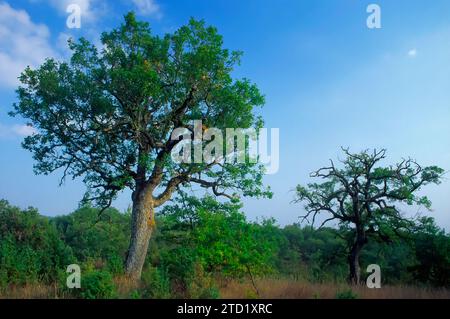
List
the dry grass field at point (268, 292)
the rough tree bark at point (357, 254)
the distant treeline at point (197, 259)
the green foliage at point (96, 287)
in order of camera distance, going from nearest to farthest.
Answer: the green foliage at point (96, 287), the dry grass field at point (268, 292), the distant treeline at point (197, 259), the rough tree bark at point (357, 254)

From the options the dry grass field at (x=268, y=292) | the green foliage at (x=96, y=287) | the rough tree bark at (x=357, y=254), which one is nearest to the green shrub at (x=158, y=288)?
the dry grass field at (x=268, y=292)

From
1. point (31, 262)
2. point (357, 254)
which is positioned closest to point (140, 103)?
point (31, 262)

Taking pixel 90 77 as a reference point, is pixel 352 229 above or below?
below

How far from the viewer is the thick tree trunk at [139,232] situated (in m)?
15.5

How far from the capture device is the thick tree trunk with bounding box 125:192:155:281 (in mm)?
15461

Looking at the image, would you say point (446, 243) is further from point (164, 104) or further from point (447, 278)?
point (164, 104)

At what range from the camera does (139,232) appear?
15891mm

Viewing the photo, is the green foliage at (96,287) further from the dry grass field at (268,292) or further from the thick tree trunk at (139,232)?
the thick tree trunk at (139,232)

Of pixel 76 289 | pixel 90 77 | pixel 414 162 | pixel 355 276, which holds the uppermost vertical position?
pixel 90 77
